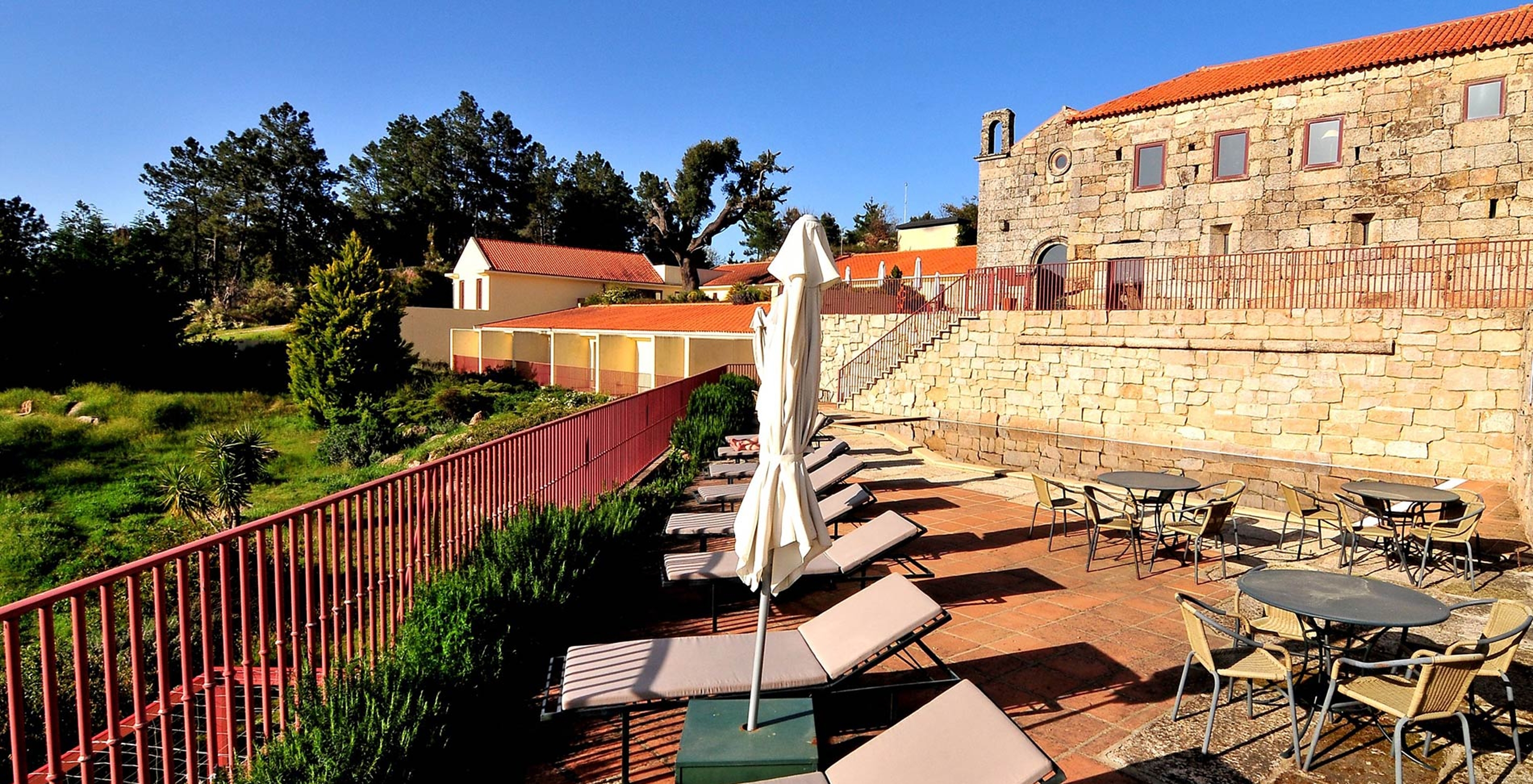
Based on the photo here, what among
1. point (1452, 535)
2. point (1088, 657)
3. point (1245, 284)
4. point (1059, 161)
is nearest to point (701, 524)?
point (1088, 657)

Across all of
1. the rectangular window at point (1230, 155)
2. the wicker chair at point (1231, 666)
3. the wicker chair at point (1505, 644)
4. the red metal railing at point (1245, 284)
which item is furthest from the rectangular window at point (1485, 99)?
the wicker chair at point (1231, 666)

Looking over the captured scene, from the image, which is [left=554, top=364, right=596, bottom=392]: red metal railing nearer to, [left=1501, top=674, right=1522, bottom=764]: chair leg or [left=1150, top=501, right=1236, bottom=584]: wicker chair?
[left=1150, top=501, right=1236, bottom=584]: wicker chair

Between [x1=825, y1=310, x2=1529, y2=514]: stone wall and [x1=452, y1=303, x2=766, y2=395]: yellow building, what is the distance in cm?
892

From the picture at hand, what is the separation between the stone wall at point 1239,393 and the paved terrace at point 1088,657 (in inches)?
208

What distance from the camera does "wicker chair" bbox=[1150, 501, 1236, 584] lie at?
21.0 ft

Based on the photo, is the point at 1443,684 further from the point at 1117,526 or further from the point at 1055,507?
the point at 1055,507

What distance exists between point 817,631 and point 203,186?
222 ft

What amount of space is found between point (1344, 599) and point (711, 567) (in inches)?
143

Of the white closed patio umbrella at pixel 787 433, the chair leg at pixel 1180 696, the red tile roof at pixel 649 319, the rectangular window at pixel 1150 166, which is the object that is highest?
the rectangular window at pixel 1150 166

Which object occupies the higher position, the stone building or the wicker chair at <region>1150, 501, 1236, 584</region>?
the stone building

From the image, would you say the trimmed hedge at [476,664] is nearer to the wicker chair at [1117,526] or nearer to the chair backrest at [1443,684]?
the wicker chair at [1117,526]

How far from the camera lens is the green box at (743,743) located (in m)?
3.18

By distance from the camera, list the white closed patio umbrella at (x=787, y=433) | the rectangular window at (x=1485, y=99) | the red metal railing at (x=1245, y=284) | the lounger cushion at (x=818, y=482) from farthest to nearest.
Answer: the rectangular window at (x=1485, y=99)
the red metal railing at (x=1245, y=284)
the lounger cushion at (x=818, y=482)
the white closed patio umbrella at (x=787, y=433)

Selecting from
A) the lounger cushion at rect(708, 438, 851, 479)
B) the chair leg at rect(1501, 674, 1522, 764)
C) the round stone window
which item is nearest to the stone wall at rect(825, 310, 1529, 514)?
the lounger cushion at rect(708, 438, 851, 479)
